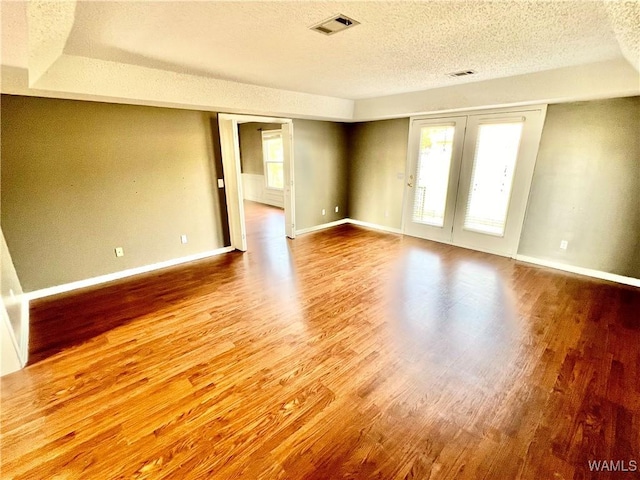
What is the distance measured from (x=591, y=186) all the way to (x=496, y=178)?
3.71 ft

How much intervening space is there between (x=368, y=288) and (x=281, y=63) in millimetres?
2804

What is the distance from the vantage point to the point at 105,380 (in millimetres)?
2137

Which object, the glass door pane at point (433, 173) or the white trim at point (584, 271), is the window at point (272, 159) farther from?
the white trim at point (584, 271)

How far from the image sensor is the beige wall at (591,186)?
343 centimetres

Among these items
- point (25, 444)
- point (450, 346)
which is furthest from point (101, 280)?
point (450, 346)

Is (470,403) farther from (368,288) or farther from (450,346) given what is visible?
(368,288)

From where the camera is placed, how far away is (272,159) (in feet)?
27.5

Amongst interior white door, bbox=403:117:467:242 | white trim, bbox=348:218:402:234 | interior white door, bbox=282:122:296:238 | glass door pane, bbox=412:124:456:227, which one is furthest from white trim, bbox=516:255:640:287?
interior white door, bbox=282:122:296:238

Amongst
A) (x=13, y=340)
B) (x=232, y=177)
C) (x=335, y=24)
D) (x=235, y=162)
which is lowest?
(x=13, y=340)

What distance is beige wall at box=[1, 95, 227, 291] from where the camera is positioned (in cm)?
307

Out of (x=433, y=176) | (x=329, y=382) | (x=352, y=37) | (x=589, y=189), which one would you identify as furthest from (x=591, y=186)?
(x=329, y=382)

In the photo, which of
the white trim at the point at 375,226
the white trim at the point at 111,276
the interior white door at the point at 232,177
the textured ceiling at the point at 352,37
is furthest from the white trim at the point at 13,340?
the white trim at the point at 375,226

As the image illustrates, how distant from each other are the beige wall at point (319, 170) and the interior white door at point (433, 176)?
5.35 feet

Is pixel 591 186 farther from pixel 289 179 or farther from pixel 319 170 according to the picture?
pixel 289 179
